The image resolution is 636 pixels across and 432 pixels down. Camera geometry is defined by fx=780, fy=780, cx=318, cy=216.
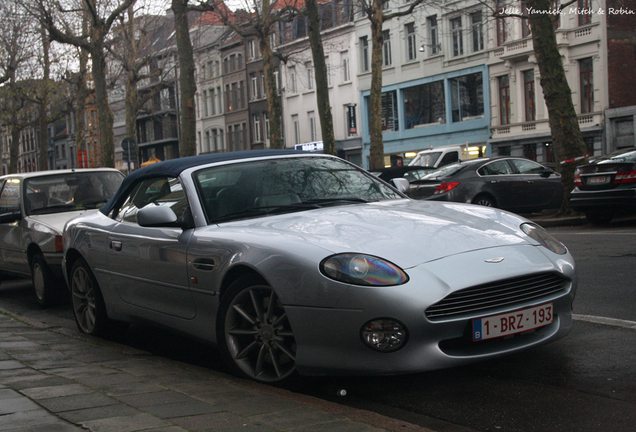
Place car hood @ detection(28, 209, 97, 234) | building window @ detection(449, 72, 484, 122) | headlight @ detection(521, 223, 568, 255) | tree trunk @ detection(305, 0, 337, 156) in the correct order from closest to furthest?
headlight @ detection(521, 223, 568, 255) < car hood @ detection(28, 209, 97, 234) < tree trunk @ detection(305, 0, 337, 156) < building window @ detection(449, 72, 484, 122)

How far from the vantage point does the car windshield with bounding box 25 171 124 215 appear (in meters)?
9.76

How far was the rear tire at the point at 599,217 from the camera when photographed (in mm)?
14452

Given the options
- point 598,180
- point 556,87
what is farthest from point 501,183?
point 598,180

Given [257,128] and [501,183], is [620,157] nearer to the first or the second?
[501,183]

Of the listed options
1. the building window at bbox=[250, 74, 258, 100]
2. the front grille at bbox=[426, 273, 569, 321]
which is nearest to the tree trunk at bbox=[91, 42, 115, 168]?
the building window at bbox=[250, 74, 258, 100]

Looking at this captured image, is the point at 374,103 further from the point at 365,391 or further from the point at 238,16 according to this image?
the point at 365,391

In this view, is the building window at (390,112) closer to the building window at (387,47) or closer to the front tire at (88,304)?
the building window at (387,47)

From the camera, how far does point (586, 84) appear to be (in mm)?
37312

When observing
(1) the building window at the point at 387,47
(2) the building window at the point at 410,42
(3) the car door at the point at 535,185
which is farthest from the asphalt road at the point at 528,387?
(1) the building window at the point at 387,47

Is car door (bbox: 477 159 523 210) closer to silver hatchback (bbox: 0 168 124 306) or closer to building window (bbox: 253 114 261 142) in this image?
silver hatchback (bbox: 0 168 124 306)

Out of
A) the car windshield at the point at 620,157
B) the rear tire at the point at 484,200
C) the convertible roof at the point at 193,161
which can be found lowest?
the rear tire at the point at 484,200

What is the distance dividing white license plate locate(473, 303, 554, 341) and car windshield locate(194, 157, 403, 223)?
1.58m

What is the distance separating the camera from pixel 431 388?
14.1 feet

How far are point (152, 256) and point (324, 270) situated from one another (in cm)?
182
